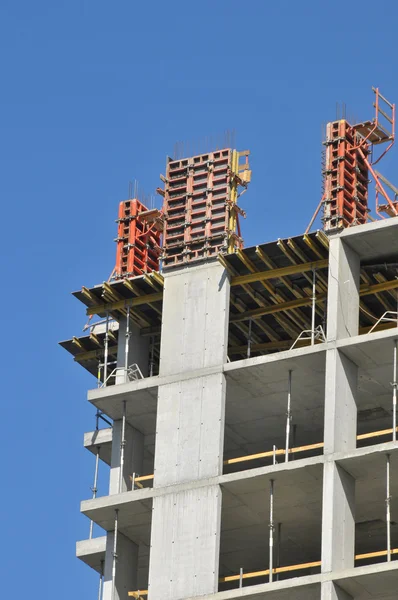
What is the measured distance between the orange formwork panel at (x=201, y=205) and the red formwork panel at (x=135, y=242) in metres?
2.05

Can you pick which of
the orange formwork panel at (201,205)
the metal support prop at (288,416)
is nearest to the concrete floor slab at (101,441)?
the orange formwork panel at (201,205)

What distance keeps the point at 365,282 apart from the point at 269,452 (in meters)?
6.33

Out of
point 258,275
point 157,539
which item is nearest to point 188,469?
point 157,539

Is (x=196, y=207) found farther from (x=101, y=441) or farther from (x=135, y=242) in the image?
(x=101, y=441)

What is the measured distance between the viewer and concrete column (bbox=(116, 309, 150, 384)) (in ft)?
228

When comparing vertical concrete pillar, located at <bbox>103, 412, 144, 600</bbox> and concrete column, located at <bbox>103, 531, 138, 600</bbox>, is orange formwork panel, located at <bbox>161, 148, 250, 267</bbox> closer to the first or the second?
vertical concrete pillar, located at <bbox>103, 412, 144, 600</bbox>

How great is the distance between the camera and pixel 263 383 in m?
65.6

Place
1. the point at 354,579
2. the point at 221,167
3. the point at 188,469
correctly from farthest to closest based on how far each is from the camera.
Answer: the point at 221,167 → the point at 188,469 → the point at 354,579

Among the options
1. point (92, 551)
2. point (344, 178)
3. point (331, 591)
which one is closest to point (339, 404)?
point (331, 591)

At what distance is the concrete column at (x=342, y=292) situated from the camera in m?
64.4

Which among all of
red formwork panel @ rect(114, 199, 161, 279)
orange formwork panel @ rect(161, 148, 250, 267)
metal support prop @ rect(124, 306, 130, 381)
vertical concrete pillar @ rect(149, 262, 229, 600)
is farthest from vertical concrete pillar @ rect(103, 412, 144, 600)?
orange formwork panel @ rect(161, 148, 250, 267)

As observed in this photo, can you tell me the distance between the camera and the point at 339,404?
63188 mm

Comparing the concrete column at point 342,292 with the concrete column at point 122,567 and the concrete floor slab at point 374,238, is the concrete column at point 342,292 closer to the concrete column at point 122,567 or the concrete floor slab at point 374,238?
the concrete floor slab at point 374,238

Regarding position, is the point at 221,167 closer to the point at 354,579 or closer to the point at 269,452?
the point at 269,452
